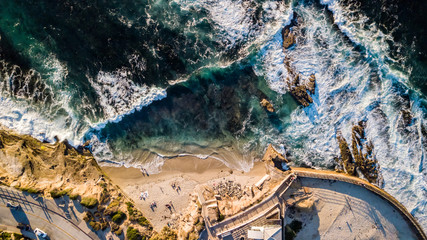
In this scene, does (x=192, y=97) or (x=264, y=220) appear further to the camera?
(x=192, y=97)

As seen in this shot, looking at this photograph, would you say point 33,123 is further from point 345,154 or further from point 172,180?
point 345,154

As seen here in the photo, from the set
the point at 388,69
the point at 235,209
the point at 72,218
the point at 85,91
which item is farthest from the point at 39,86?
the point at 388,69

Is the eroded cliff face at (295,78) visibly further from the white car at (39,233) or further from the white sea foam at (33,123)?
the white car at (39,233)

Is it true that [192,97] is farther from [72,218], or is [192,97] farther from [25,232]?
[25,232]

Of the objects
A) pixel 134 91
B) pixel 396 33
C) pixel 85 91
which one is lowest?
pixel 85 91

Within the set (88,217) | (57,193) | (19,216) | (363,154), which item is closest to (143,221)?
(88,217)

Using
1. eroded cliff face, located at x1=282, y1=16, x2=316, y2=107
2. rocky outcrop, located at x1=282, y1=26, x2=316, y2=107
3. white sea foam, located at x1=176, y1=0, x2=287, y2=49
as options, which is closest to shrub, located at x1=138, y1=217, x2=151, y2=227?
rocky outcrop, located at x1=282, y1=26, x2=316, y2=107
